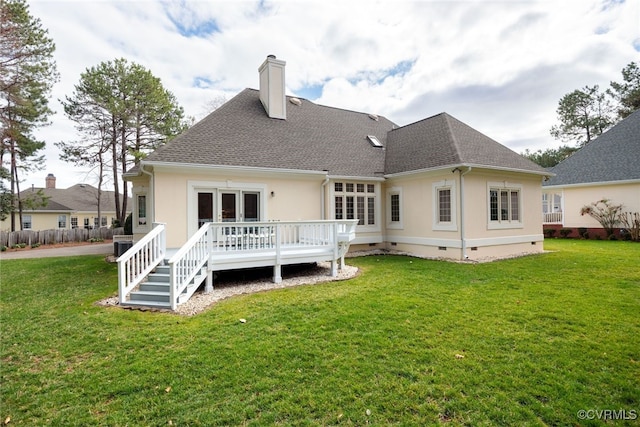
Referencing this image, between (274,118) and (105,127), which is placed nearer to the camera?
(274,118)

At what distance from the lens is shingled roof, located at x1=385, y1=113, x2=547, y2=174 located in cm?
1132

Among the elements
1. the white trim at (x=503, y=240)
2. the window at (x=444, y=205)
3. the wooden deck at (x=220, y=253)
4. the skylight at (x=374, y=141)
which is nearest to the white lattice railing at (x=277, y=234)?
the wooden deck at (x=220, y=253)

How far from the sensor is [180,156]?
31.3ft

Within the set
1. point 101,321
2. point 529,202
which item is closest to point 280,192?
point 101,321

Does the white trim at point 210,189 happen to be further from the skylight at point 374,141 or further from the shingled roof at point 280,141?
the skylight at point 374,141

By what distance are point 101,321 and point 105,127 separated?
2325cm

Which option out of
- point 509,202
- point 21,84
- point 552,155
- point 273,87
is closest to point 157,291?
point 273,87

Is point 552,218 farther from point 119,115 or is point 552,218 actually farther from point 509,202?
point 119,115

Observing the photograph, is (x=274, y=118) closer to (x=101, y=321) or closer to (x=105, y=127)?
(x=101, y=321)

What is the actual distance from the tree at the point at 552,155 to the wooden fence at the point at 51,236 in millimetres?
47280

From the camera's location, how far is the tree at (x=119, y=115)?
21500mm

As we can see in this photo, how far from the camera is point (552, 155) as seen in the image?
3966 centimetres

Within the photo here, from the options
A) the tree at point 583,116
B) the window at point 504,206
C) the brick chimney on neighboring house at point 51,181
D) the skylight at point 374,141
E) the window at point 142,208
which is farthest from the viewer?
the brick chimney on neighboring house at point 51,181

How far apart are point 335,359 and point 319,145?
10521 mm
